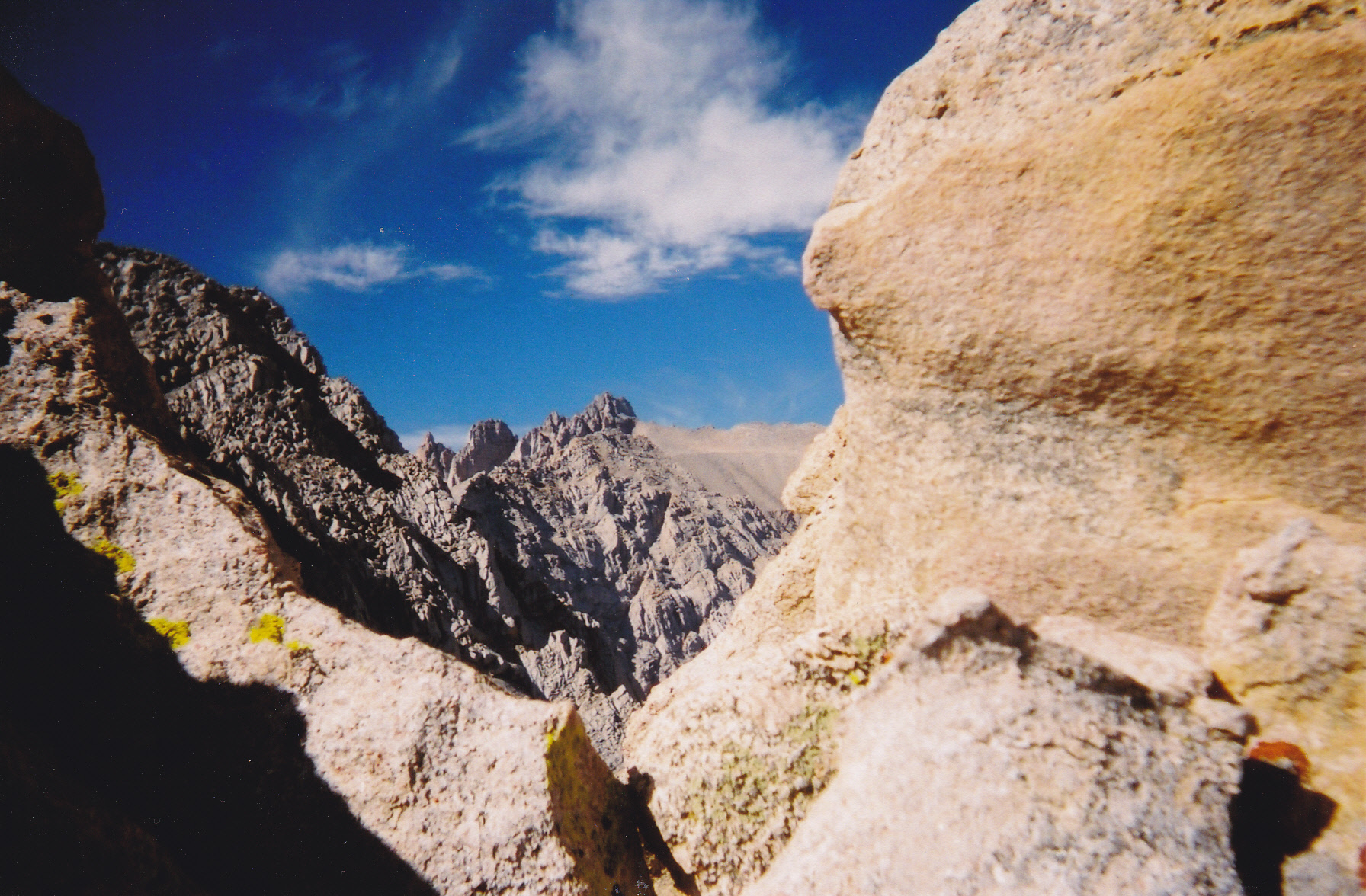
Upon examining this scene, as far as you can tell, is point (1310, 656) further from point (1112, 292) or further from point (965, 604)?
point (1112, 292)

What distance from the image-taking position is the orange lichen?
3211 mm

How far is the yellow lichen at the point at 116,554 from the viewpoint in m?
4.75

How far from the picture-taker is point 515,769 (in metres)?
3.84

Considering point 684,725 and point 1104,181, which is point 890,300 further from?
point 684,725

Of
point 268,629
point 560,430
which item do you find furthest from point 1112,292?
point 560,430

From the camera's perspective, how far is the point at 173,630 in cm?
452

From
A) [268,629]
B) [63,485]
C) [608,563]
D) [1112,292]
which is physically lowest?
[608,563]

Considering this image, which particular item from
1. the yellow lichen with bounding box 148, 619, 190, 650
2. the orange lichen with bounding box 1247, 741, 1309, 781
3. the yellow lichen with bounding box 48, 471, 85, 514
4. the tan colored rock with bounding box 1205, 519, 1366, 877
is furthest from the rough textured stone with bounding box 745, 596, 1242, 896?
the yellow lichen with bounding box 48, 471, 85, 514

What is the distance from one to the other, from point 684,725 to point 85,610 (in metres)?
4.67

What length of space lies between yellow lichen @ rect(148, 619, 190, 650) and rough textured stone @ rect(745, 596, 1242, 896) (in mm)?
4663

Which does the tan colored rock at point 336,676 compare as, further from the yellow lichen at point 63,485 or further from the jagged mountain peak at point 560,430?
the jagged mountain peak at point 560,430

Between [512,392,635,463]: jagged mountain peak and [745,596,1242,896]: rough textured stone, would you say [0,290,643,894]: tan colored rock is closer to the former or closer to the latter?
[745,596,1242,896]: rough textured stone

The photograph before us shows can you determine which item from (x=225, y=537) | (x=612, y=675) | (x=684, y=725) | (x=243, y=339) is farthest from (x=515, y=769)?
(x=612, y=675)

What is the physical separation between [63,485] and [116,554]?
0.93 metres
